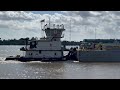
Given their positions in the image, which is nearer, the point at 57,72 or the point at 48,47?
the point at 57,72

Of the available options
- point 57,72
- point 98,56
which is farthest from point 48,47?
point 57,72

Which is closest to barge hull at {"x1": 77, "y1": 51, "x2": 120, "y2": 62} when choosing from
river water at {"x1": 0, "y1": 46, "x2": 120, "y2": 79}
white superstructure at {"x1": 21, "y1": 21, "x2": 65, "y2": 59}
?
white superstructure at {"x1": 21, "y1": 21, "x2": 65, "y2": 59}

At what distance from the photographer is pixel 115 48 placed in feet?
177

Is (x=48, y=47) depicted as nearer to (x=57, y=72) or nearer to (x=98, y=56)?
(x=98, y=56)

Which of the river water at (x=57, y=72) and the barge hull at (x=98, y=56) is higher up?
the barge hull at (x=98, y=56)

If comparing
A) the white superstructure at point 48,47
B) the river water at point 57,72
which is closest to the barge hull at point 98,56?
the white superstructure at point 48,47

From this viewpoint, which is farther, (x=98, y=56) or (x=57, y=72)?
(x=98, y=56)

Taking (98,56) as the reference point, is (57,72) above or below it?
below

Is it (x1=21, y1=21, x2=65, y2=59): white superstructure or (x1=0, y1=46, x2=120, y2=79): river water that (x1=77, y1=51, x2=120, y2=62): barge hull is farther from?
(x1=0, y1=46, x2=120, y2=79): river water

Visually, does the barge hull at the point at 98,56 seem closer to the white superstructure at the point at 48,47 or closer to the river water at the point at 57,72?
the white superstructure at the point at 48,47

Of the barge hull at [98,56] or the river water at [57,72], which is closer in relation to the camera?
the river water at [57,72]
